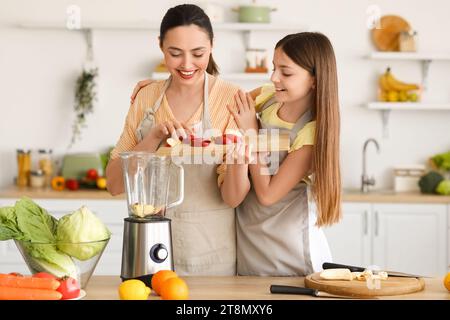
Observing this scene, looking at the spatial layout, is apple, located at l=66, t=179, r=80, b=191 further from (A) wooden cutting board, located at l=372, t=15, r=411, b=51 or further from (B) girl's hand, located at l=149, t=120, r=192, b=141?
(B) girl's hand, located at l=149, t=120, r=192, b=141

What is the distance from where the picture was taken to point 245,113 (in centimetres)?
237

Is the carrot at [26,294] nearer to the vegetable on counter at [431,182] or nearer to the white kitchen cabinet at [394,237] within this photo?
the white kitchen cabinet at [394,237]

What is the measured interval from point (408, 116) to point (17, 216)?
10.4 ft

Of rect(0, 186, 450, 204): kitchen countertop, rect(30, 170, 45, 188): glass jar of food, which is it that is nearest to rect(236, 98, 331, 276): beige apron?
rect(0, 186, 450, 204): kitchen countertop

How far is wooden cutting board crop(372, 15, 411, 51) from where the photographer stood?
4594 mm

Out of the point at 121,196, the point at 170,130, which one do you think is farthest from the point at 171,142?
the point at 121,196

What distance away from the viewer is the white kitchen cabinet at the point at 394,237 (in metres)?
4.25

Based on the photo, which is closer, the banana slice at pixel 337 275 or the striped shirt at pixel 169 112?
the banana slice at pixel 337 275

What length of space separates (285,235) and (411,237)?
2036mm

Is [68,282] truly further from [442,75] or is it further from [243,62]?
[442,75]

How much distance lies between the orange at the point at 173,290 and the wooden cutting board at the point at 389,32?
121 inches

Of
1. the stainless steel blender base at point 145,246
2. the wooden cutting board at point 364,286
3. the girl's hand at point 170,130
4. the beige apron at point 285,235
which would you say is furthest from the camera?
the beige apron at point 285,235

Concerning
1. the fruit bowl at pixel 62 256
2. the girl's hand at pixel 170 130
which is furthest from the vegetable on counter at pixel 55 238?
the girl's hand at pixel 170 130

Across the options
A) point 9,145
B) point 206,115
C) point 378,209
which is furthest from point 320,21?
point 206,115
